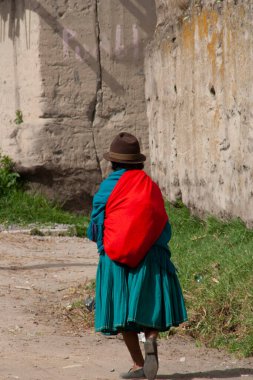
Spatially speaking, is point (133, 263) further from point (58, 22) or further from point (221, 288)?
point (58, 22)

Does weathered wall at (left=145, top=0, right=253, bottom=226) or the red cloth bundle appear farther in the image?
weathered wall at (left=145, top=0, right=253, bottom=226)

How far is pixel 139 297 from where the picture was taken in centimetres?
562

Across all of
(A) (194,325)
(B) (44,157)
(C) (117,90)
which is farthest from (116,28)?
(A) (194,325)

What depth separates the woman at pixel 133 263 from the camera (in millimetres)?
5633

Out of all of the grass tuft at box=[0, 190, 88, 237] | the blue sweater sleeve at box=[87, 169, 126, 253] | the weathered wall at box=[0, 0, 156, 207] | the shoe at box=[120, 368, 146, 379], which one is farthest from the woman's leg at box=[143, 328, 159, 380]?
the weathered wall at box=[0, 0, 156, 207]

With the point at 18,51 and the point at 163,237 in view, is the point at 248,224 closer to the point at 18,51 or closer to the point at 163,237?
the point at 163,237

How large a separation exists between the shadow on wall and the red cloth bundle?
23.6 ft

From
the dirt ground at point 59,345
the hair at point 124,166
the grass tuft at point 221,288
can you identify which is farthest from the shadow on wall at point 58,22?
the hair at point 124,166

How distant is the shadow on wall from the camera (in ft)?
41.4

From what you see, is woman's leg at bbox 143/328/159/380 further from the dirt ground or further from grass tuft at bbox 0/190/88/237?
grass tuft at bbox 0/190/88/237

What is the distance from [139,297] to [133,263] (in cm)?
19

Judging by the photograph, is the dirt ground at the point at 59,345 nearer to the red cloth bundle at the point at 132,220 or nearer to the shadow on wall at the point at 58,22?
the red cloth bundle at the point at 132,220

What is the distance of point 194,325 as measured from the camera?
267 inches

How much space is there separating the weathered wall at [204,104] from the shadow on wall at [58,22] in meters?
0.94
